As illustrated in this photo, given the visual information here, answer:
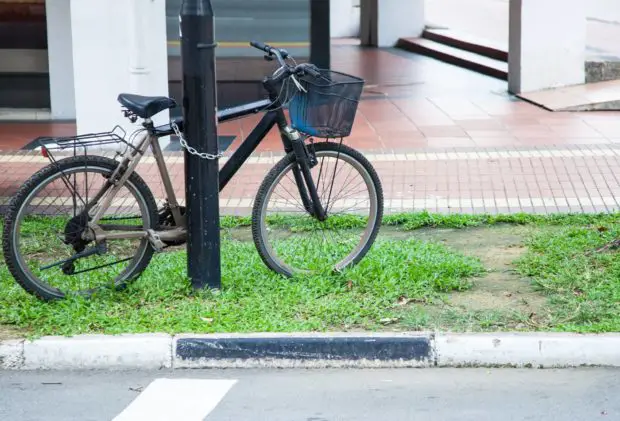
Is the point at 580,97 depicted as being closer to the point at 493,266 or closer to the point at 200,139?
the point at 493,266

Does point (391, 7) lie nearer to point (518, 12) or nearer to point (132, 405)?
point (518, 12)

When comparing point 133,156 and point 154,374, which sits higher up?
point 133,156

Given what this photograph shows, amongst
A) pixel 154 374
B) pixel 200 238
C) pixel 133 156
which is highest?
pixel 133 156

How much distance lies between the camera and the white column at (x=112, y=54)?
10.8m

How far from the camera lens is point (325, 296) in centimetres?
607

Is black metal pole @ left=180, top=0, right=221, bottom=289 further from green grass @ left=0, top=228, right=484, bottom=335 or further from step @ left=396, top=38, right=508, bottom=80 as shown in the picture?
step @ left=396, top=38, right=508, bottom=80

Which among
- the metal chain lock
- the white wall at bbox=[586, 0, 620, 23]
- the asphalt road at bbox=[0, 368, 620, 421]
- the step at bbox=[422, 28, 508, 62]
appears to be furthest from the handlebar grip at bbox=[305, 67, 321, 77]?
the white wall at bbox=[586, 0, 620, 23]

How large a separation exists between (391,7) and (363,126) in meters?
9.92

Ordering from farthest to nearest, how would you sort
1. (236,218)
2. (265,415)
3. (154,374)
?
(236,218) < (154,374) < (265,415)

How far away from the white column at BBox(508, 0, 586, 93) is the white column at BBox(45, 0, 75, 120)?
5383 millimetres

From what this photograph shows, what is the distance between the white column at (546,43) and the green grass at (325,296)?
23.8ft

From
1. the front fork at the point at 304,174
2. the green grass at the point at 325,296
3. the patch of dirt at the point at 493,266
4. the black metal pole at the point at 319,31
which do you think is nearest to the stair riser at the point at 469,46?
the black metal pole at the point at 319,31

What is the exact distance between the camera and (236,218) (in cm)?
816

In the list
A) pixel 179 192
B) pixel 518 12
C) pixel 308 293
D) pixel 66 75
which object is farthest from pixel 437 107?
pixel 308 293
